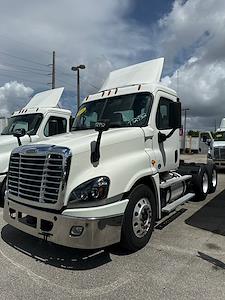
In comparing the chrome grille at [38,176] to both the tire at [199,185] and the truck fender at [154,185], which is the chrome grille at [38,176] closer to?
the truck fender at [154,185]

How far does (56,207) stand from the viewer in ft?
14.1

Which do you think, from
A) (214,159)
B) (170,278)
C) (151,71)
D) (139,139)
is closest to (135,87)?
(151,71)

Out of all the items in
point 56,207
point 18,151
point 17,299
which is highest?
point 18,151

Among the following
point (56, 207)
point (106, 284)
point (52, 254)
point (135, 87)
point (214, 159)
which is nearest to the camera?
point (106, 284)

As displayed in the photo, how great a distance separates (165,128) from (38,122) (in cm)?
442

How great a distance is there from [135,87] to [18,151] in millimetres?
2451

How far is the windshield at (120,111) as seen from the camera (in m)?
5.72

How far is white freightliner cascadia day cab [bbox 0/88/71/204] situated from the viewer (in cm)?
879

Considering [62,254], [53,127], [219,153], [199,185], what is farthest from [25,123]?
[219,153]

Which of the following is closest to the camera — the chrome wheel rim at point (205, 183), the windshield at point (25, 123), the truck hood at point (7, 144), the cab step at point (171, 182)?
the cab step at point (171, 182)

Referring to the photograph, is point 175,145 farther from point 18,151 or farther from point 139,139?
point 18,151

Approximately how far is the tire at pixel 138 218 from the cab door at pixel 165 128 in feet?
3.03

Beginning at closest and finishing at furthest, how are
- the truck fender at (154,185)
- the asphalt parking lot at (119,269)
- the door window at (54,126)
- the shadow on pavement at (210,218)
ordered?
the asphalt parking lot at (119,269) → the truck fender at (154,185) → the shadow on pavement at (210,218) → the door window at (54,126)

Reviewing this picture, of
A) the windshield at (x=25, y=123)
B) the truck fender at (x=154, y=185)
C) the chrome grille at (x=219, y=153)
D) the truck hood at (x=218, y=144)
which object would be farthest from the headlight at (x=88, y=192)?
the truck hood at (x=218, y=144)
